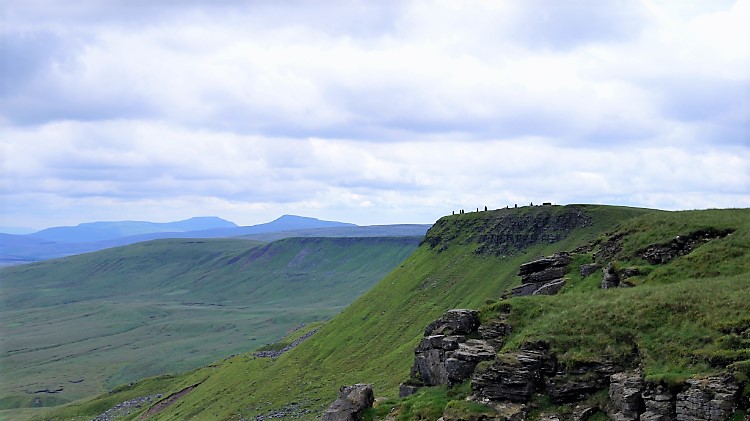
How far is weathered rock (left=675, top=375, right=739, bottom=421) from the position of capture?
38.1 metres

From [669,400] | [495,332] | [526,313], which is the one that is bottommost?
[669,400]

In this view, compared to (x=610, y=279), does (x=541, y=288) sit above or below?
below

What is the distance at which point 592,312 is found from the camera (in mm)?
49875

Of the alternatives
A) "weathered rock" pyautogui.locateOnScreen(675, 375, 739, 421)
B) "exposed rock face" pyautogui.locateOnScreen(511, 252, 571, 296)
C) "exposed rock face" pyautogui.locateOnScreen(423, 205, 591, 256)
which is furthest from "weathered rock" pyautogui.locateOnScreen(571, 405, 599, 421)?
→ "exposed rock face" pyautogui.locateOnScreen(423, 205, 591, 256)

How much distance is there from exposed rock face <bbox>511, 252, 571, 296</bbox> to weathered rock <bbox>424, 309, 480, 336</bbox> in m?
16.5

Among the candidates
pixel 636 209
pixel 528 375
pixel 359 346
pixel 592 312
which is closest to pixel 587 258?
pixel 592 312

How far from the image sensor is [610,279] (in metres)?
63.6

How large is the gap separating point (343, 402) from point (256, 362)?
415 ft

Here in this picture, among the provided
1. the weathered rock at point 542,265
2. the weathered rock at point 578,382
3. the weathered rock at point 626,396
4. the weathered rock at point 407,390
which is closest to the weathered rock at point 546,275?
the weathered rock at point 542,265

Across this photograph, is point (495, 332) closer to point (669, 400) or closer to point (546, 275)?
point (669, 400)

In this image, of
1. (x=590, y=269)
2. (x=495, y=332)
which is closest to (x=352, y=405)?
(x=495, y=332)

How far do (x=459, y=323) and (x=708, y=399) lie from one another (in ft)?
72.1

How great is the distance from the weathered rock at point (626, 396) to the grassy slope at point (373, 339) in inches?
2774

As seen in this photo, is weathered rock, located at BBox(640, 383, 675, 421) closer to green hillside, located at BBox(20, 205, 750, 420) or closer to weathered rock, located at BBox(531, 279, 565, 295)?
green hillside, located at BBox(20, 205, 750, 420)
